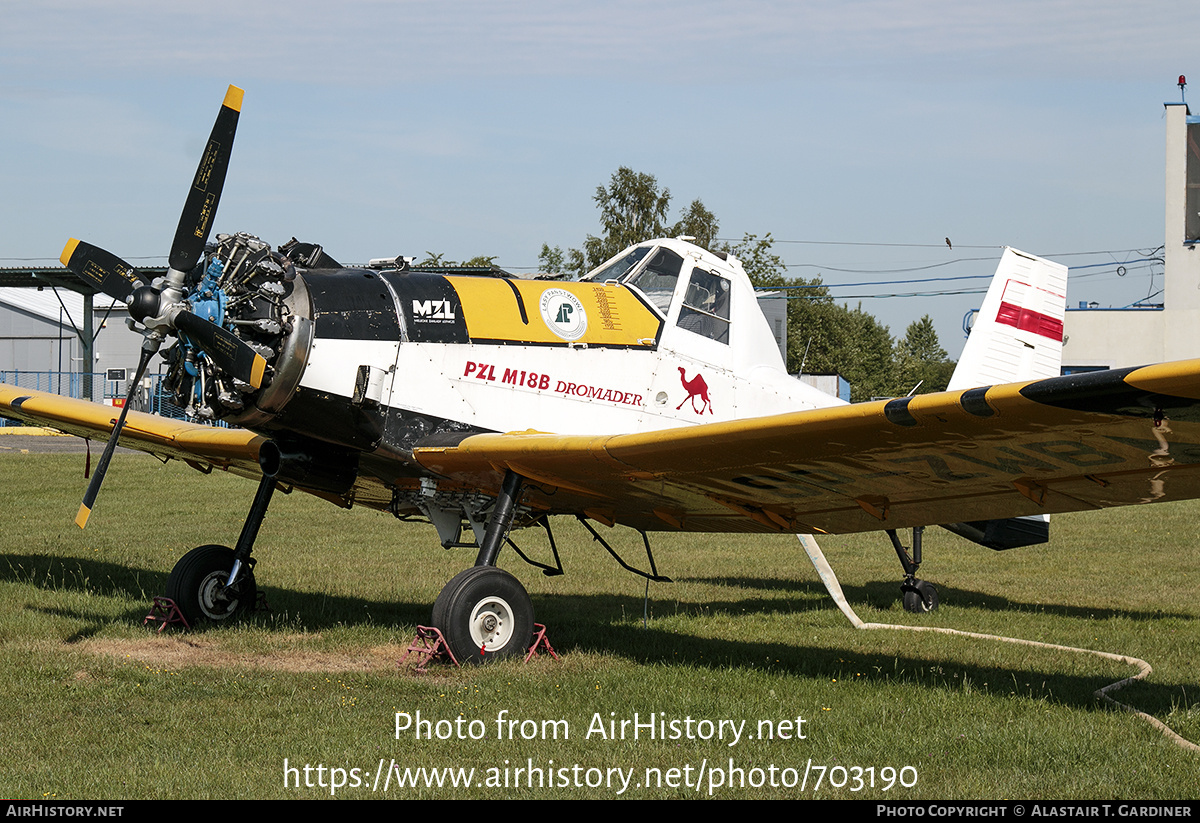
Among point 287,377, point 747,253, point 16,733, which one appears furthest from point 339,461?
point 747,253

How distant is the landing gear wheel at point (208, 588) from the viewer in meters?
9.40

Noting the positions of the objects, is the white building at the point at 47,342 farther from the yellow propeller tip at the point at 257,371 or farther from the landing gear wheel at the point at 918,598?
the yellow propeller tip at the point at 257,371

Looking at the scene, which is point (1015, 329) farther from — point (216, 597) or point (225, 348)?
point (216, 597)

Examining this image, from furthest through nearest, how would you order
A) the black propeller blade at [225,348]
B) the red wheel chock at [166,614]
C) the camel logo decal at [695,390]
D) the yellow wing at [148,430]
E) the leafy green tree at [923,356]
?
1. the leafy green tree at [923,356]
2. the yellow wing at [148,430]
3. the red wheel chock at [166,614]
4. the camel logo decal at [695,390]
5. the black propeller blade at [225,348]

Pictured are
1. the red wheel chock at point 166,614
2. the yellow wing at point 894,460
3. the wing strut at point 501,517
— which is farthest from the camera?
the red wheel chock at point 166,614

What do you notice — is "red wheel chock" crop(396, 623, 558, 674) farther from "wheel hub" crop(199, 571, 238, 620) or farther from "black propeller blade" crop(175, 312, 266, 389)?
"wheel hub" crop(199, 571, 238, 620)

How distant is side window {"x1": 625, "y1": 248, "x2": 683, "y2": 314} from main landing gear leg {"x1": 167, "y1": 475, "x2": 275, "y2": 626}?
339cm

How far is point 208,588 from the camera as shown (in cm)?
957

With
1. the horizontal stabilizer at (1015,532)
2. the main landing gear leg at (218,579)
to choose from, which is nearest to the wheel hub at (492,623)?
the main landing gear leg at (218,579)

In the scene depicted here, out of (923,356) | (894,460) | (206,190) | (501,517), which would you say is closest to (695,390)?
(501,517)

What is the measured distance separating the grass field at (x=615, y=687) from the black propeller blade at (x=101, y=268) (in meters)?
2.58

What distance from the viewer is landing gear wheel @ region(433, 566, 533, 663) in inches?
300

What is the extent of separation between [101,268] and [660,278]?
4137mm

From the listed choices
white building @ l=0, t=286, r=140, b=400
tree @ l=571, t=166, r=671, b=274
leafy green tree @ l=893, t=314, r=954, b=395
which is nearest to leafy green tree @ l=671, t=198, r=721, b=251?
tree @ l=571, t=166, r=671, b=274
